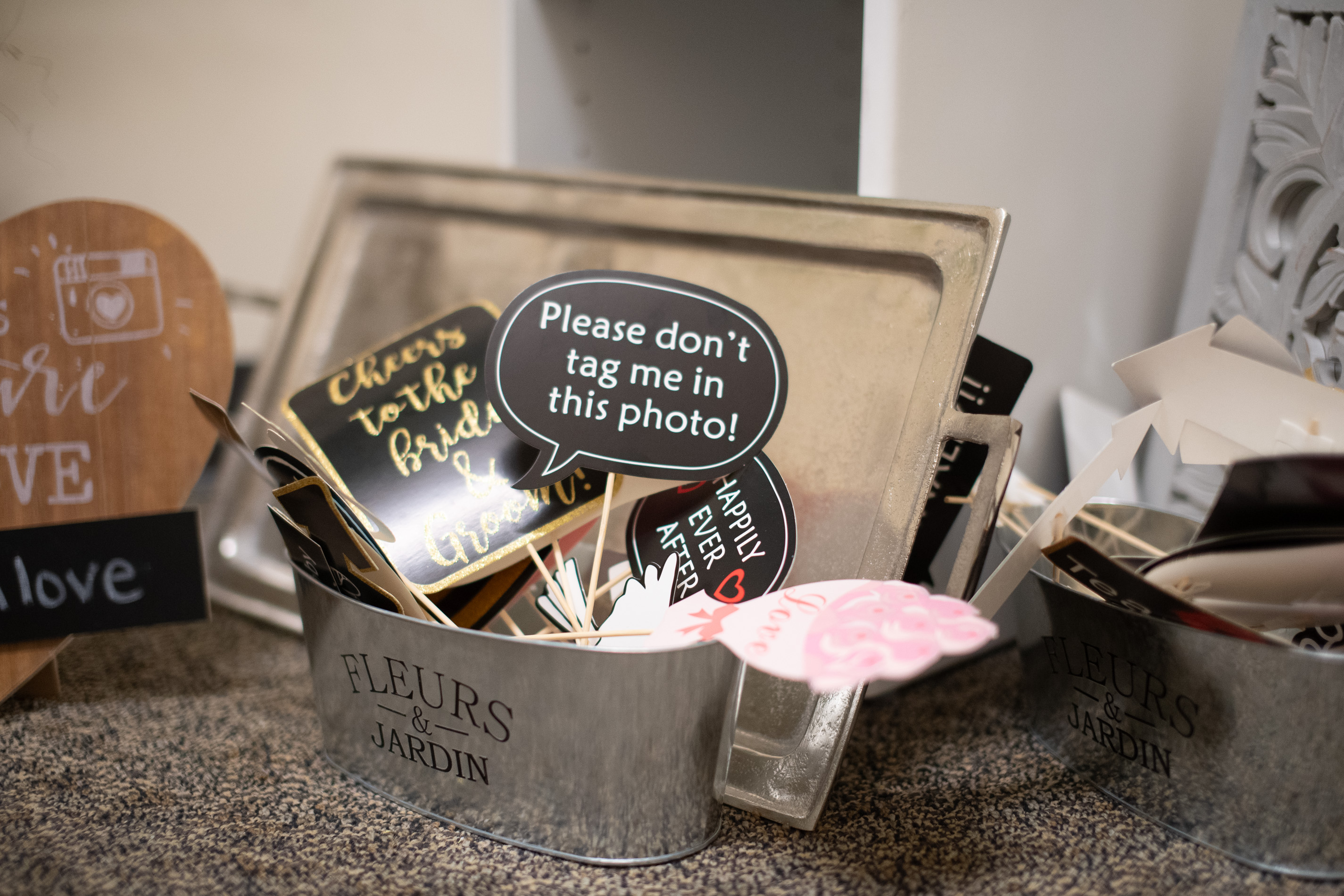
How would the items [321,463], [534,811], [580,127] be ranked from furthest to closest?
[580,127], [321,463], [534,811]

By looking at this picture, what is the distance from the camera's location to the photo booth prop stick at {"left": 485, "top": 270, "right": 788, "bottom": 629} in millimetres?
537

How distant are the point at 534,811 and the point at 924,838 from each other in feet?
0.74

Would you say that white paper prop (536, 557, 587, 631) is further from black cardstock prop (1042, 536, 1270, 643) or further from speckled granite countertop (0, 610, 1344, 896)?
black cardstock prop (1042, 536, 1270, 643)

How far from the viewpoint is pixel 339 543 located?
50cm

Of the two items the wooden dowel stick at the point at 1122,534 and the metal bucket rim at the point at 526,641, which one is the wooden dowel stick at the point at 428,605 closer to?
the metal bucket rim at the point at 526,641

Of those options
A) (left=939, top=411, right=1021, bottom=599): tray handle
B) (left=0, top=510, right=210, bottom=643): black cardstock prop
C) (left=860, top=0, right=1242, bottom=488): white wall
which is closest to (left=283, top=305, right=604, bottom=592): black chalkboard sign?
(left=0, top=510, right=210, bottom=643): black cardstock prop

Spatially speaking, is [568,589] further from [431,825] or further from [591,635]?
[431,825]

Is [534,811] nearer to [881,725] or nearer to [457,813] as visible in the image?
[457,813]

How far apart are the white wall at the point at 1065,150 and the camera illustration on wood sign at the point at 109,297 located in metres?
0.55

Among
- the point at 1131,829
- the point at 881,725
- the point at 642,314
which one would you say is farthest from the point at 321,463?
the point at 1131,829

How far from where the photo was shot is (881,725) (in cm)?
64

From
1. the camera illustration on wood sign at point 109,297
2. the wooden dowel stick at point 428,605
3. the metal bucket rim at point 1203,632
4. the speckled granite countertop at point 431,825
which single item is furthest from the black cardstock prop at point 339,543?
the metal bucket rim at point 1203,632

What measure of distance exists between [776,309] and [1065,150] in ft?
0.99

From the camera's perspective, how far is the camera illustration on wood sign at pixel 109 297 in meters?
0.65
